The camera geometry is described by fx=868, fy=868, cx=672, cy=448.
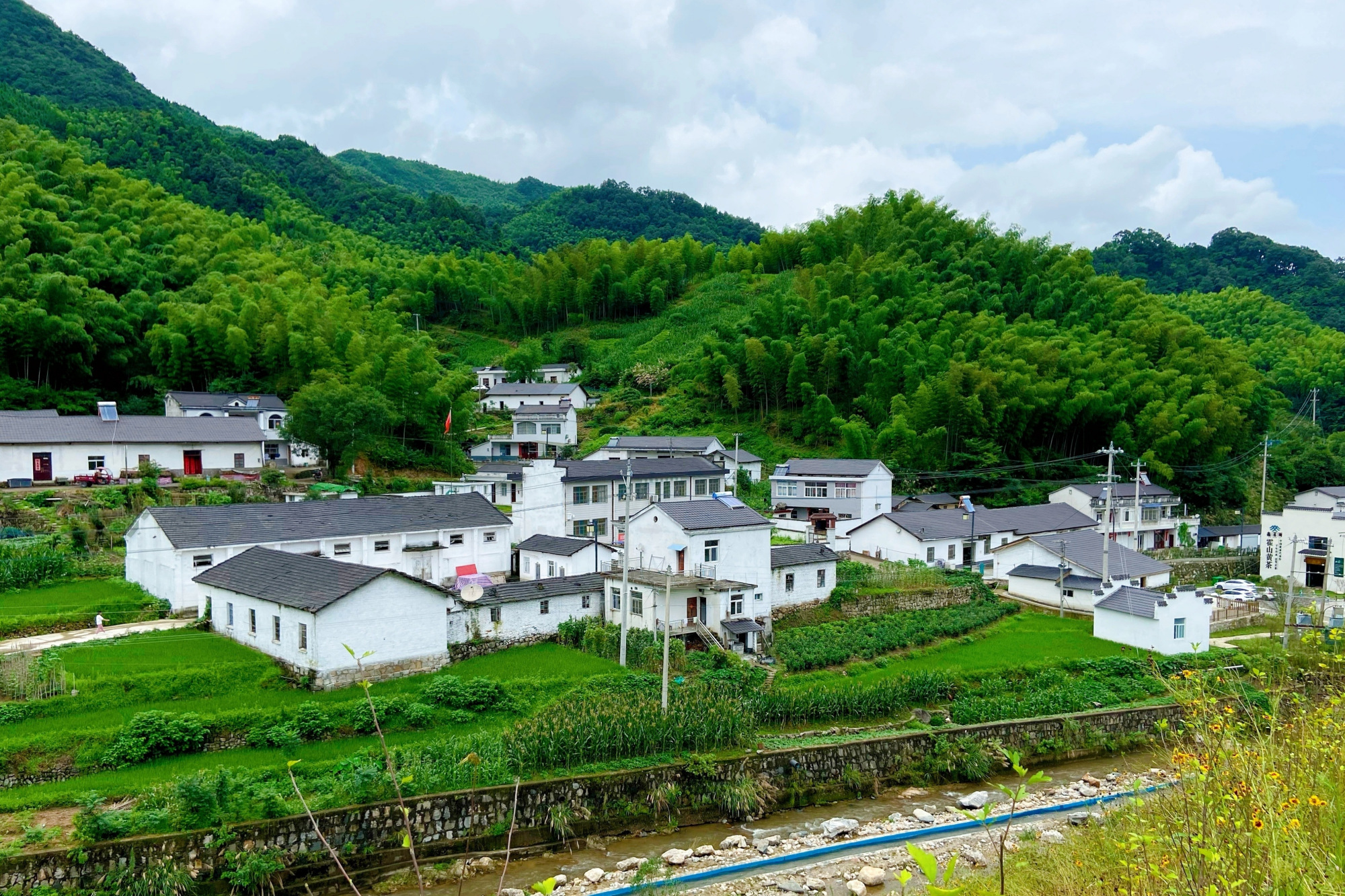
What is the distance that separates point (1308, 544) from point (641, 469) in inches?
737

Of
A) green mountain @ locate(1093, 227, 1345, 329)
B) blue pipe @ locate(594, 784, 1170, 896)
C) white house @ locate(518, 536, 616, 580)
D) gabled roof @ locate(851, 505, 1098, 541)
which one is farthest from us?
green mountain @ locate(1093, 227, 1345, 329)

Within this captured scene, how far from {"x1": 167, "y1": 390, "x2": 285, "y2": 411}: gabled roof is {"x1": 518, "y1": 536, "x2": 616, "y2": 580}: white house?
1502 cm

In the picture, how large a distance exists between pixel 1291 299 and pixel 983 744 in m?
75.8

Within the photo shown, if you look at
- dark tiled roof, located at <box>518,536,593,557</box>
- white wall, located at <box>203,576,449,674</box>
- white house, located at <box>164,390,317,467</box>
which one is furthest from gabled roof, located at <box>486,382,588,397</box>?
white wall, located at <box>203,576,449,674</box>

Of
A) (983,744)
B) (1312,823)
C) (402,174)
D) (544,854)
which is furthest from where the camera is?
(402,174)

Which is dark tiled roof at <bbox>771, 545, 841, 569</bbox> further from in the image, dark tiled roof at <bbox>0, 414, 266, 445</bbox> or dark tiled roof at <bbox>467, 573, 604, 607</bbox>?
dark tiled roof at <bbox>0, 414, 266, 445</bbox>

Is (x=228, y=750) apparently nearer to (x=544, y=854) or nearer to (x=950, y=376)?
(x=544, y=854)

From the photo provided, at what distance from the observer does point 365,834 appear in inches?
368

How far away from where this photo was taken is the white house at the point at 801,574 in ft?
61.7

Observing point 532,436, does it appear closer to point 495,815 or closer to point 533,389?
point 533,389

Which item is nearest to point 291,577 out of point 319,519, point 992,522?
point 319,519

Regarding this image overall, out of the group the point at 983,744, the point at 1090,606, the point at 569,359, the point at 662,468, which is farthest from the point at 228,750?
the point at 569,359

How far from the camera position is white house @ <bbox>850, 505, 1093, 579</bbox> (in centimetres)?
2353

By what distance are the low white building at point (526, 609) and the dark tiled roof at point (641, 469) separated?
637 centimetres
